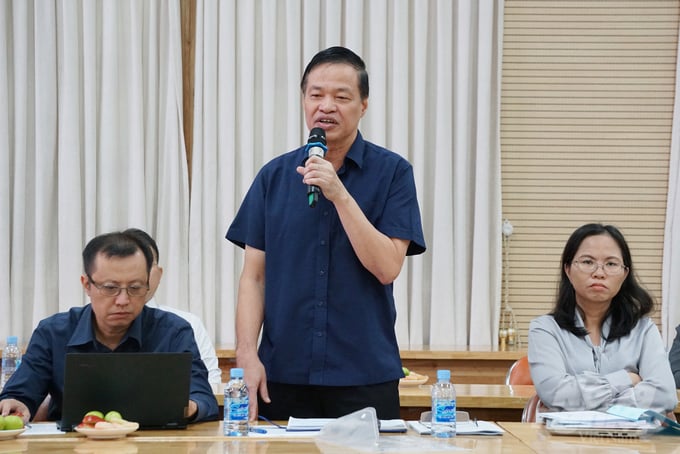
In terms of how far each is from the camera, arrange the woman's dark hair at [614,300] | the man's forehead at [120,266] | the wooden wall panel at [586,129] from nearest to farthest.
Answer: the man's forehead at [120,266] < the woman's dark hair at [614,300] < the wooden wall panel at [586,129]

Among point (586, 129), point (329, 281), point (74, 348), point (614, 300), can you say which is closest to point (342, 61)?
point (329, 281)

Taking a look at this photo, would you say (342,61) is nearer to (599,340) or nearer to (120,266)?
(120,266)

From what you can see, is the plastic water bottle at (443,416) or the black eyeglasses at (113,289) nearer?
the plastic water bottle at (443,416)

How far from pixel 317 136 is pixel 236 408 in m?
0.77

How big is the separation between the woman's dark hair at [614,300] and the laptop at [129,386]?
4.45 feet

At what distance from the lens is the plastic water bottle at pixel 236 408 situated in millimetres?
2436

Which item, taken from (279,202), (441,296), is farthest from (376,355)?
(441,296)

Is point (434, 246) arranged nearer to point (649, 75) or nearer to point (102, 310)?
point (649, 75)

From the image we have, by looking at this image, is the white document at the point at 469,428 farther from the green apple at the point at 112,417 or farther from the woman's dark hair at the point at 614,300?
the green apple at the point at 112,417

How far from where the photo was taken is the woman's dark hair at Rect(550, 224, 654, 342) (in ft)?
10.2

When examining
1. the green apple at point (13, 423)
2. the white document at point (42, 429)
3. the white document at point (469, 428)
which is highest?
the green apple at point (13, 423)

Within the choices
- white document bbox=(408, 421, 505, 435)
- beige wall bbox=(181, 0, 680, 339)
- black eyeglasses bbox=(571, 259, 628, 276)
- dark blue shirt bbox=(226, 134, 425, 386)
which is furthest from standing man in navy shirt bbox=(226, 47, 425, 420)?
beige wall bbox=(181, 0, 680, 339)

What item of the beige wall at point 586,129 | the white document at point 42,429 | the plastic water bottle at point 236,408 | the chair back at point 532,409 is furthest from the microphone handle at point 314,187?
the beige wall at point 586,129

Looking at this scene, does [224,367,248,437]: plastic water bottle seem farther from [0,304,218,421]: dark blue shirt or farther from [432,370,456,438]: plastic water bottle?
[432,370,456,438]: plastic water bottle
